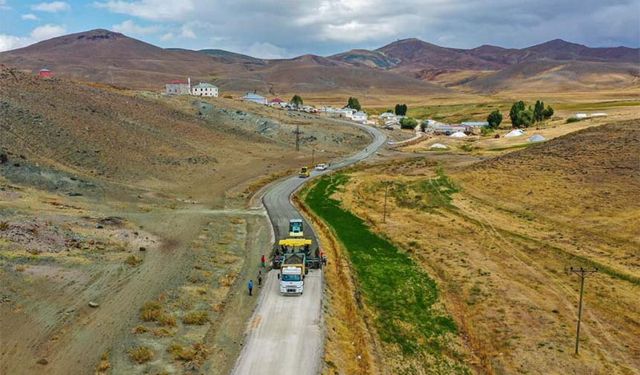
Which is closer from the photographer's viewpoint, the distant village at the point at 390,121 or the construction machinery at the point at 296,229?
the construction machinery at the point at 296,229

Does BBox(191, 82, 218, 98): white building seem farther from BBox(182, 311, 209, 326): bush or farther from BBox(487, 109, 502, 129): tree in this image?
BBox(182, 311, 209, 326): bush

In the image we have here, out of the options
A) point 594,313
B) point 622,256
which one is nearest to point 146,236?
point 594,313

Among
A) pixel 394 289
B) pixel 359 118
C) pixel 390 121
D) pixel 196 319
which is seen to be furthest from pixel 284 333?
pixel 390 121

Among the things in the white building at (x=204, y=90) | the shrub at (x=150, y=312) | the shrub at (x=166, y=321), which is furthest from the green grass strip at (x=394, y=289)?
the white building at (x=204, y=90)

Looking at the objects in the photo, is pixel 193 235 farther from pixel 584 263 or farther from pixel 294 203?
pixel 584 263

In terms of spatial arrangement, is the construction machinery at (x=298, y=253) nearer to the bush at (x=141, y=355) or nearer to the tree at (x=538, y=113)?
the bush at (x=141, y=355)

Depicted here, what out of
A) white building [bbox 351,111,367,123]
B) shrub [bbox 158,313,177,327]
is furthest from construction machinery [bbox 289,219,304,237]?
white building [bbox 351,111,367,123]
